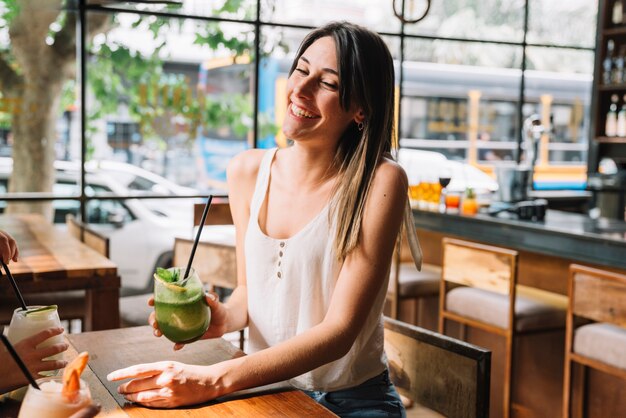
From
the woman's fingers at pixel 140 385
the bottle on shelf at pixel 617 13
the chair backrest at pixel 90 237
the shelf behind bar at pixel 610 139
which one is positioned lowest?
the chair backrest at pixel 90 237

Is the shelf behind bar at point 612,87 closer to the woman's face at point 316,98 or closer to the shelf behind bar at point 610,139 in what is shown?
the shelf behind bar at point 610,139

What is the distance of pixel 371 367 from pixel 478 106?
22.6 feet

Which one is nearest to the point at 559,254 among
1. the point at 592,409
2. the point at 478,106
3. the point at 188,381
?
the point at 592,409

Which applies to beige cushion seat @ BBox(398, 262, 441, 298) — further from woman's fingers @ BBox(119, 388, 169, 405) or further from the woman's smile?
woman's fingers @ BBox(119, 388, 169, 405)

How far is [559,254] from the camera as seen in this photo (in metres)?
3.88

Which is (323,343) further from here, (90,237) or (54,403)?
(90,237)

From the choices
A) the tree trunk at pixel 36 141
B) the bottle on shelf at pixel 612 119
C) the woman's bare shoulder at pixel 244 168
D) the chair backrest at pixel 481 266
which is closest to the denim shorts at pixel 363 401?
the woman's bare shoulder at pixel 244 168

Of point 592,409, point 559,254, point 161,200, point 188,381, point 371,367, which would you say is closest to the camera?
point 188,381

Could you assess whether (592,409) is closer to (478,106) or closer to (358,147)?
(358,147)

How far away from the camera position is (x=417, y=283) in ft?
13.7

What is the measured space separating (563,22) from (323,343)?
619 cm

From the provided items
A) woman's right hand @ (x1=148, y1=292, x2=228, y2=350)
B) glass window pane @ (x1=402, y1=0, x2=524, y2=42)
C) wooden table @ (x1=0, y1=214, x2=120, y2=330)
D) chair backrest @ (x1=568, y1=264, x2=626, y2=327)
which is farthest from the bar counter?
woman's right hand @ (x1=148, y1=292, x2=228, y2=350)

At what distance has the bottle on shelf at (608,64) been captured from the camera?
6883 millimetres

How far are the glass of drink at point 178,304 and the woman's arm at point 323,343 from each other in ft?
0.29
